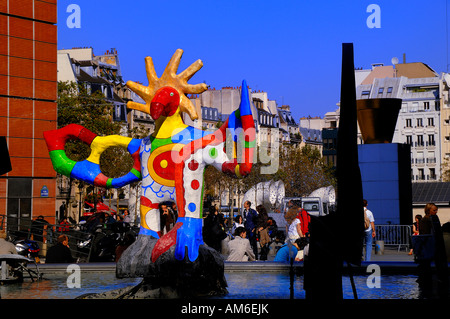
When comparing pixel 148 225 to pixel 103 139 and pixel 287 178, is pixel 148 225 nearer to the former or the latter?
pixel 103 139

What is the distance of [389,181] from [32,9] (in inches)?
595

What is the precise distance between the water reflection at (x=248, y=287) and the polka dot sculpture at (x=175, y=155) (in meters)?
1.05

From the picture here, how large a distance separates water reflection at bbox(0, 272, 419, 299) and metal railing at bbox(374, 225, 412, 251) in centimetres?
1193

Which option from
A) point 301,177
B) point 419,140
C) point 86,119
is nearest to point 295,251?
point 86,119

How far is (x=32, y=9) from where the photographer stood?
30016 millimetres

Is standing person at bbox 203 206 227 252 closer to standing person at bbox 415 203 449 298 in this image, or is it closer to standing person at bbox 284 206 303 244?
standing person at bbox 284 206 303 244

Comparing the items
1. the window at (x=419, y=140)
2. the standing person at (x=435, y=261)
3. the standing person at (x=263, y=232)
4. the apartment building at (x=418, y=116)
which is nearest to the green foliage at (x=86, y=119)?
the standing person at (x=263, y=232)

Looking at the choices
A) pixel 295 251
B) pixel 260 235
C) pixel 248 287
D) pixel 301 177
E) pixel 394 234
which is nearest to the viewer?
pixel 248 287

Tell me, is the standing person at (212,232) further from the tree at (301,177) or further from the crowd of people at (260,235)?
the tree at (301,177)

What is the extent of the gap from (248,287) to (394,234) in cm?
1360

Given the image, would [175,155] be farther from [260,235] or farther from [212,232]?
[260,235]

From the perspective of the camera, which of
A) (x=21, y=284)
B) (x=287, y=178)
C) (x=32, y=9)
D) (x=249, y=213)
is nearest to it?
(x=21, y=284)

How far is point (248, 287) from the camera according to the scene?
10.7m

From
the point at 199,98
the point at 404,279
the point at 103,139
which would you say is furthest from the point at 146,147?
the point at 199,98
